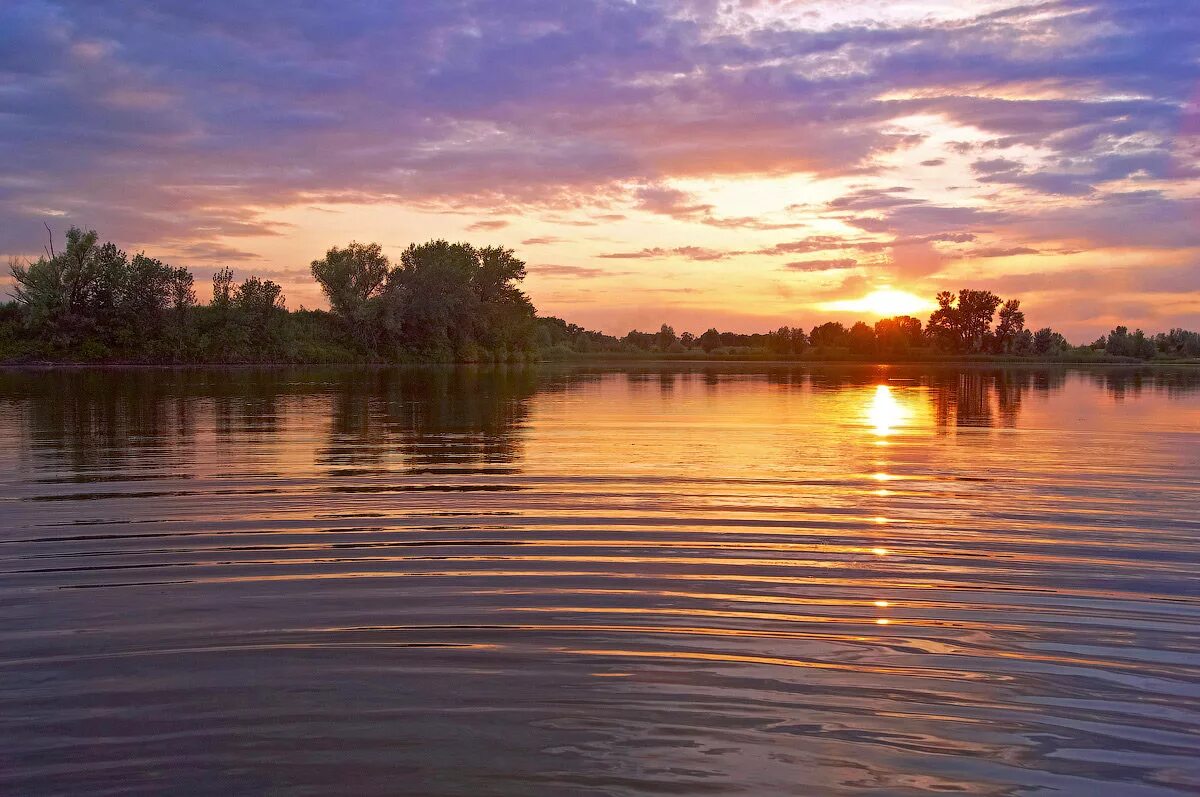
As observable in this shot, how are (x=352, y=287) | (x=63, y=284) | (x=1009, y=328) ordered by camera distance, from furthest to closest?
(x=1009, y=328), (x=352, y=287), (x=63, y=284)

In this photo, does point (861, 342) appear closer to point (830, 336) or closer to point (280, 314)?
point (830, 336)

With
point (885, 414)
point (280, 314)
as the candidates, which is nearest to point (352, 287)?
point (280, 314)

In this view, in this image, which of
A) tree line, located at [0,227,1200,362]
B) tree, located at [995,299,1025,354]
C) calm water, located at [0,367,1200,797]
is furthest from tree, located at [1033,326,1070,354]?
calm water, located at [0,367,1200,797]

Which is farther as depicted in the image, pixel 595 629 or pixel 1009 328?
pixel 1009 328

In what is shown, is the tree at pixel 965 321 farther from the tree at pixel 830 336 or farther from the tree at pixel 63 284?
the tree at pixel 63 284

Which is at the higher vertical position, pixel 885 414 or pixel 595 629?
pixel 885 414

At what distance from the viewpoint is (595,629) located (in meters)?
6.42

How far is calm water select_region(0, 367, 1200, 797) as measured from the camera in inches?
Answer: 178

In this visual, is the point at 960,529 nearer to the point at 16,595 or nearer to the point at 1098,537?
the point at 1098,537

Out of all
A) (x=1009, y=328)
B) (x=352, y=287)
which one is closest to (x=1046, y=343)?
(x=1009, y=328)

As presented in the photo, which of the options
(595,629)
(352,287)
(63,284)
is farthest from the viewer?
(352,287)

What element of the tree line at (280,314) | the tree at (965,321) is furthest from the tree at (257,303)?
the tree at (965,321)

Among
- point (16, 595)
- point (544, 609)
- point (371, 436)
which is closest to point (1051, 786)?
point (544, 609)

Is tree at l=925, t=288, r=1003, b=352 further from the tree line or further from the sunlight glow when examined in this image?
the sunlight glow
